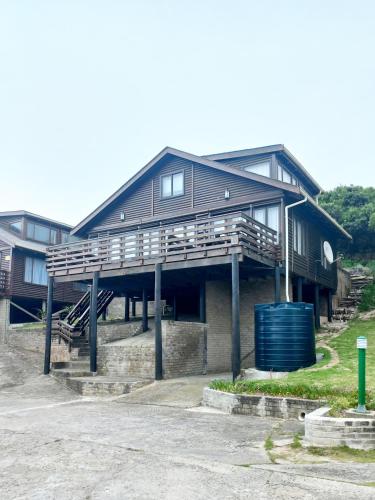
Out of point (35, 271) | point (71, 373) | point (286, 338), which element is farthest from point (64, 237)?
point (286, 338)

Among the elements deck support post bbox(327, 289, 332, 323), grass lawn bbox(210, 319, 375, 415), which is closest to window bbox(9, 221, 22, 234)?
deck support post bbox(327, 289, 332, 323)

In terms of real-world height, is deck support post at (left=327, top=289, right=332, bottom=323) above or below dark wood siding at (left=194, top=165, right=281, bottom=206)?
below

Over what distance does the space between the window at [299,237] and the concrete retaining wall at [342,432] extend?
11.9 m

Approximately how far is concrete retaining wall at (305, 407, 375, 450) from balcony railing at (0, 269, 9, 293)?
23.2 metres

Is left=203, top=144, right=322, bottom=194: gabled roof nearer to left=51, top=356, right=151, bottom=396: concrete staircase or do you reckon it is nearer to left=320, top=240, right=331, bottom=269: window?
left=320, top=240, right=331, bottom=269: window

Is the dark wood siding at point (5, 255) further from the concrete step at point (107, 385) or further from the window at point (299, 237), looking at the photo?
the window at point (299, 237)

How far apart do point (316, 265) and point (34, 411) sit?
14.3 meters

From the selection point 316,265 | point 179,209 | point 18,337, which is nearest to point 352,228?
point 316,265

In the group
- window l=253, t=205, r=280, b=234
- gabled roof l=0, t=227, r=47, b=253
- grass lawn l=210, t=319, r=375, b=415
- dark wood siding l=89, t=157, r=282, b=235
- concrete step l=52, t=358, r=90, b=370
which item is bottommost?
concrete step l=52, t=358, r=90, b=370

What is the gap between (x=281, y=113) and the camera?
32.5 m

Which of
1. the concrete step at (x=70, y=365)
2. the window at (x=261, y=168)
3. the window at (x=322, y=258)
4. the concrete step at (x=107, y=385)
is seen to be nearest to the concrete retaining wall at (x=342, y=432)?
the concrete step at (x=107, y=385)

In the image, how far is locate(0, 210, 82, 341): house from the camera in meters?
28.3

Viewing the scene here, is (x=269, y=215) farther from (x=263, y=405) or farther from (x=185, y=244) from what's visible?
(x=263, y=405)

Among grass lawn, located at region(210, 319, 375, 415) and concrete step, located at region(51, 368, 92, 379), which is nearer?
grass lawn, located at region(210, 319, 375, 415)
